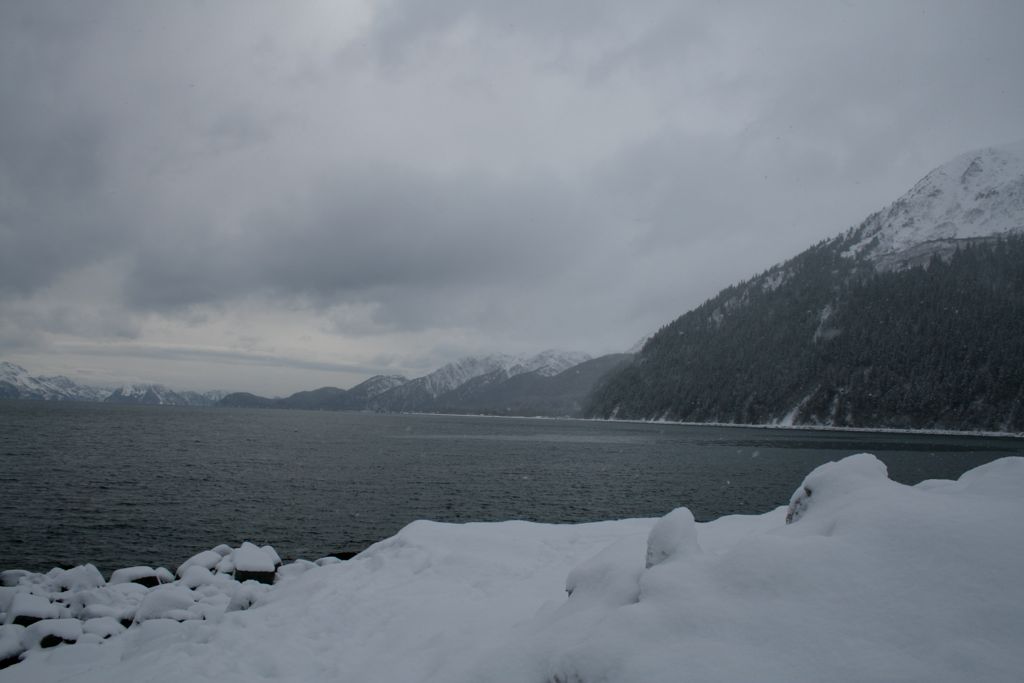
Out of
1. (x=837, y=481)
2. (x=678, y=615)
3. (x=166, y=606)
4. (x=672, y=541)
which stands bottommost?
(x=166, y=606)

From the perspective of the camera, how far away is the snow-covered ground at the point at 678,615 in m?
6.18

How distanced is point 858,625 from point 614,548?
5.29 m

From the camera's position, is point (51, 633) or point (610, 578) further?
point (51, 633)

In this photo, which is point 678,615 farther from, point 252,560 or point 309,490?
point 309,490

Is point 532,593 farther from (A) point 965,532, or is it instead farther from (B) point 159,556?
(B) point 159,556

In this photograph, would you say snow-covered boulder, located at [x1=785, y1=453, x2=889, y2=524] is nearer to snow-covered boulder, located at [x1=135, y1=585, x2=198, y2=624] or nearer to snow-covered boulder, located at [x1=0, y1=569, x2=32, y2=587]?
snow-covered boulder, located at [x1=135, y1=585, x2=198, y2=624]

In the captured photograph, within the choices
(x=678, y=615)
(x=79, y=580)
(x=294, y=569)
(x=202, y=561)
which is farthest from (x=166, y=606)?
(x=678, y=615)

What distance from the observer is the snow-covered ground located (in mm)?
6176

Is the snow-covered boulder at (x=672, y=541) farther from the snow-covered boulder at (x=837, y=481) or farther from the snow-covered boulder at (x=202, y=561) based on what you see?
the snow-covered boulder at (x=202, y=561)

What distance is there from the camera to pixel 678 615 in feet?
23.6

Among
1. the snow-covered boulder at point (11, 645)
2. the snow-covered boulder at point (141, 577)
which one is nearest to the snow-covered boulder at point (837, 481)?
the snow-covered boulder at point (11, 645)

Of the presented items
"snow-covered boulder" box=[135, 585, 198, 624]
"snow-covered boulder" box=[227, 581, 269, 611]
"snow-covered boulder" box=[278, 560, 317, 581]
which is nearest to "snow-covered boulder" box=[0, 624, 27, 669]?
"snow-covered boulder" box=[135, 585, 198, 624]

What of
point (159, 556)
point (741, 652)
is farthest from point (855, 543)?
point (159, 556)

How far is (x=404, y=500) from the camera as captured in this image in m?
45.4
